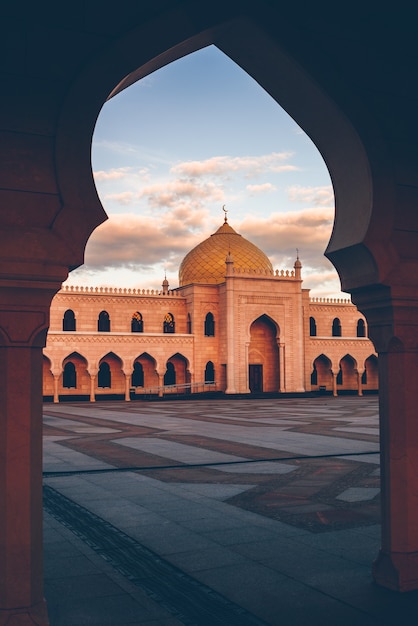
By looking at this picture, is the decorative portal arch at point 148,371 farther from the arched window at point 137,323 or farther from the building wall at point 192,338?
the arched window at point 137,323

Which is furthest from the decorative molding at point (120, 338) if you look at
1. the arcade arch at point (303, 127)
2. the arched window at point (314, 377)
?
the arcade arch at point (303, 127)

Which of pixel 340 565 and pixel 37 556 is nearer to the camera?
pixel 37 556

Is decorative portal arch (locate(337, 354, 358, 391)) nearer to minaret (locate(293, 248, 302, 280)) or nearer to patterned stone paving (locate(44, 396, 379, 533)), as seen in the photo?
minaret (locate(293, 248, 302, 280))

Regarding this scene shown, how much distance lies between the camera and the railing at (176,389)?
42906mm

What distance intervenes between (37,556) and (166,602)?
3.74 ft

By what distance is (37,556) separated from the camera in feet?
14.2

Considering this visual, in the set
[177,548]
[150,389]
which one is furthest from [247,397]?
[177,548]

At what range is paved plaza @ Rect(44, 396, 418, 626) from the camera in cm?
474

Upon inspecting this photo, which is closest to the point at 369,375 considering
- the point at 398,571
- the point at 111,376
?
the point at 111,376

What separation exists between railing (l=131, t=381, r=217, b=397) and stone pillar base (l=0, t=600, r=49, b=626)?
38.3 meters

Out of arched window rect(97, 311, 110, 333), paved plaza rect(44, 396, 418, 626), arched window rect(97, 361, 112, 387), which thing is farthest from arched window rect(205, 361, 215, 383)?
paved plaza rect(44, 396, 418, 626)

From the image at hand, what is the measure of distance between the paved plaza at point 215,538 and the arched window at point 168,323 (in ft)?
104

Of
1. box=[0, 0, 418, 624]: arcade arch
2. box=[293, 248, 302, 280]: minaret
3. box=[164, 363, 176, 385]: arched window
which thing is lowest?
box=[164, 363, 176, 385]: arched window

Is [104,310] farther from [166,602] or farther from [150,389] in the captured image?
[166,602]
